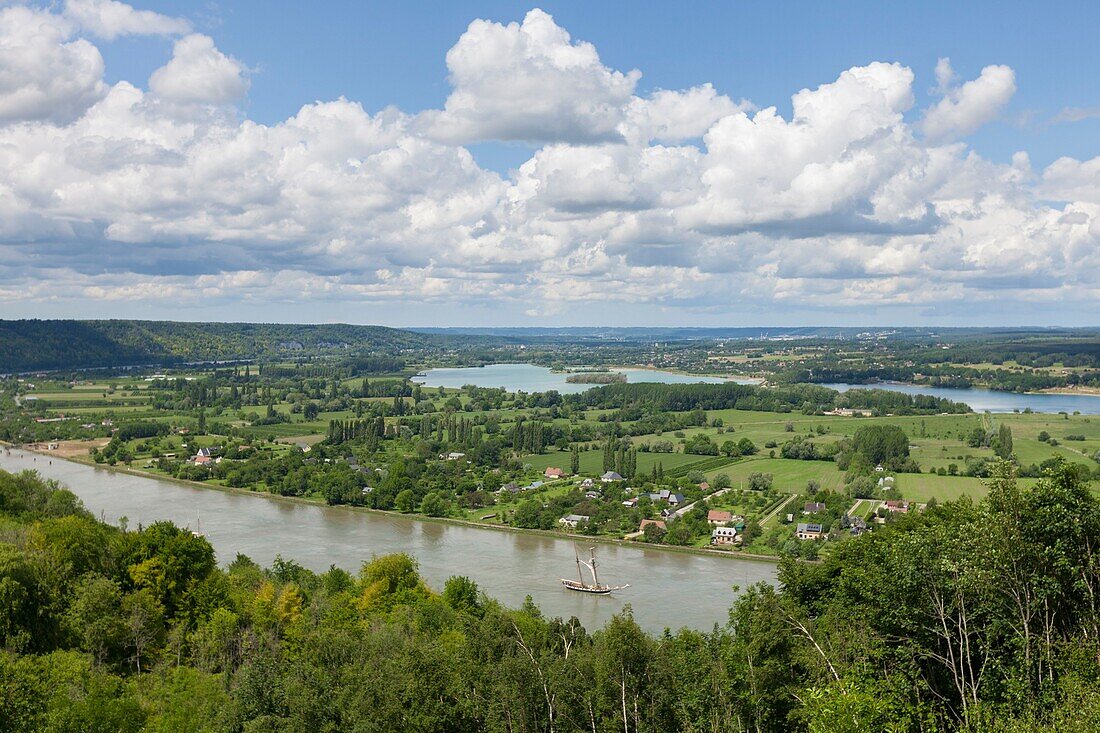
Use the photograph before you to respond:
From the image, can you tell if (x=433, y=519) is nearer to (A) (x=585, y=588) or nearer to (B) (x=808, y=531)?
(A) (x=585, y=588)

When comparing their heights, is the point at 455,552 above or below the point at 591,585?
below

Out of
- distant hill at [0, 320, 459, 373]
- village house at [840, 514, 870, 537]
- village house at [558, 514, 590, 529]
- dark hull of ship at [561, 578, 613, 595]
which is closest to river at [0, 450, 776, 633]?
dark hull of ship at [561, 578, 613, 595]

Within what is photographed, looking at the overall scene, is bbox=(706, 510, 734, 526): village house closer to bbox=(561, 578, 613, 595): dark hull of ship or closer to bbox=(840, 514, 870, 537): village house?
bbox=(840, 514, 870, 537): village house

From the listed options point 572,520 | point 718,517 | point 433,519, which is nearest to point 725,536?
point 718,517

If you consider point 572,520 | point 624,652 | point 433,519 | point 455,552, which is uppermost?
point 624,652

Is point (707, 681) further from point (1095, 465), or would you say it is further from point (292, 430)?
point (292, 430)

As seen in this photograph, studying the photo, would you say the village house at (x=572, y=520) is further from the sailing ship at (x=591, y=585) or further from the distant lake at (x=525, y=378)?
the distant lake at (x=525, y=378)
